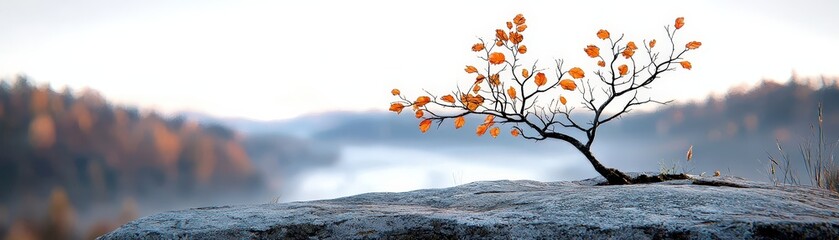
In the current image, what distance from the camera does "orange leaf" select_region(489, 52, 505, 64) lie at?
10.1 ft

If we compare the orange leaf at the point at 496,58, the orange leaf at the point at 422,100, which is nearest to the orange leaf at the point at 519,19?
the orange leaf at the point at 496,58

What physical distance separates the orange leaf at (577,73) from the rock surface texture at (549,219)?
0.91m

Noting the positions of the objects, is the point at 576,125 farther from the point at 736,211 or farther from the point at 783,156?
the point at 783,156

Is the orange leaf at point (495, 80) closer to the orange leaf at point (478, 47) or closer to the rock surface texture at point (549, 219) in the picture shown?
the orange leaf at point (478, 47)

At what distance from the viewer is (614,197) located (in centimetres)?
205

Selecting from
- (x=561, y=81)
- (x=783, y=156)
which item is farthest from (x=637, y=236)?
(x=783, y=156)

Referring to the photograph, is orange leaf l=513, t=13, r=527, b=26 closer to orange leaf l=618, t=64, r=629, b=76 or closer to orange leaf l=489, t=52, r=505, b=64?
orange leaf l=489, t=52, r=505, b=64

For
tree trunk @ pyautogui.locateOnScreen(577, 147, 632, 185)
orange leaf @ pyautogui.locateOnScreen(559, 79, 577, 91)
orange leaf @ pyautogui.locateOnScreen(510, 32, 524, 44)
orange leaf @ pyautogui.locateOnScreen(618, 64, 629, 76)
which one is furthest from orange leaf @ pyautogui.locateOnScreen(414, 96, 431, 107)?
orange leaf @ pyautogui.locateOnScreen(618, 64, 629, 76)

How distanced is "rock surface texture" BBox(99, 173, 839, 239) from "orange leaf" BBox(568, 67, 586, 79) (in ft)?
2.97

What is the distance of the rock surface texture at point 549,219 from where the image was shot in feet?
5.53

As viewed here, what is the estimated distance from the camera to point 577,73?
3.11 metres

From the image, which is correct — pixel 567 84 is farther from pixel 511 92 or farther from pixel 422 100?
pixel 422 100

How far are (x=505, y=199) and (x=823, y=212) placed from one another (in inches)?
37.7

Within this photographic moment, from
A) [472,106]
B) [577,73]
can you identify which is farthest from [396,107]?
[577,73]
